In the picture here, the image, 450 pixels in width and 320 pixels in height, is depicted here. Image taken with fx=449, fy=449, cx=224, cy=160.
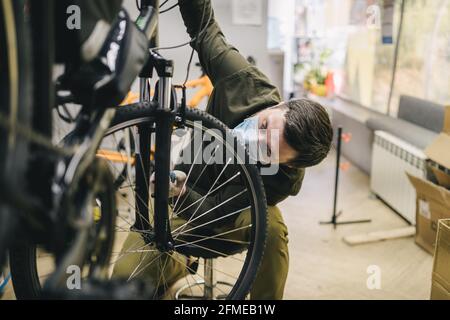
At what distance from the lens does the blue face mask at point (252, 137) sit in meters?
1.29

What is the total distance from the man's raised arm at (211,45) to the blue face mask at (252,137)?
180 mm

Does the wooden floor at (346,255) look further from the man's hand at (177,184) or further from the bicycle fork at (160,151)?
the bicycle fork at (160,151)

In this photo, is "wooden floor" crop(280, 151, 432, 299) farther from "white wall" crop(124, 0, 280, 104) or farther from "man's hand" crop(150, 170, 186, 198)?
"white wall" crop(124, 0, 280, 104)

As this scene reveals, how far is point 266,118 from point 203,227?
404 mm

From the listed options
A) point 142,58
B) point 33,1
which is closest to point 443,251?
point 142,58

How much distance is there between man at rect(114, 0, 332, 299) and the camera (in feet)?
4.19

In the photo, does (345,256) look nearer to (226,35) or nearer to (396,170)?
(396,170)

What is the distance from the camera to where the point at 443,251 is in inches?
64.2

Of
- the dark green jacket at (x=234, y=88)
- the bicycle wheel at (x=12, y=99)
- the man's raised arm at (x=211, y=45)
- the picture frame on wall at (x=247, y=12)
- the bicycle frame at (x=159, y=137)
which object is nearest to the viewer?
the bicycle wheel at (x=12, y=99)

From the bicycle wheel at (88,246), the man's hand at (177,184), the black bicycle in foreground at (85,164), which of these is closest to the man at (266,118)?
the black bicycle in foreground at (85,164)

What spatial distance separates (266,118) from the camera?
1.31 m

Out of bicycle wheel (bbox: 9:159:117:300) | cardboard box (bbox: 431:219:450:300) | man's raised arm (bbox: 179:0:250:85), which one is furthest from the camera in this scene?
cardboard box (bbox: 431:219:450:300)

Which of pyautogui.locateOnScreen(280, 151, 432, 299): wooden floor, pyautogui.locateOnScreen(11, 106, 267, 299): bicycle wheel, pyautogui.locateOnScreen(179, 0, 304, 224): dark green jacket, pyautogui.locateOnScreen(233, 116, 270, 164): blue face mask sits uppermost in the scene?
pyautogui.locateOnScreen(179, 0, 304, 224): dark green jacket

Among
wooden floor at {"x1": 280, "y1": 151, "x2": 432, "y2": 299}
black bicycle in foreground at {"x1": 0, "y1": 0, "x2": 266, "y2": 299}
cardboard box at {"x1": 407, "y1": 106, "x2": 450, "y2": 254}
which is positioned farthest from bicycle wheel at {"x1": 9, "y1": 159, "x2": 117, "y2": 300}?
cardboard box at {"x1": 407, "y1": 106, "x2": 450, "y2": 254}
